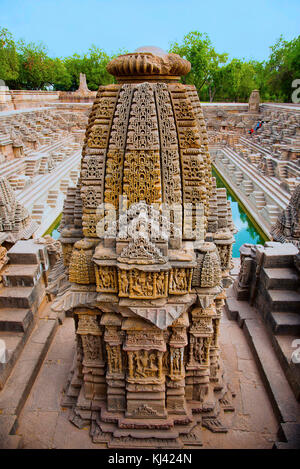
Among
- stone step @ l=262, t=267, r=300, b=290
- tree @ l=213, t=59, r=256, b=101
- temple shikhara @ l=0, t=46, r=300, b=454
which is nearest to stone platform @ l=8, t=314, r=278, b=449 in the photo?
temple shikhara @ l=0, t=46, r=300, b=454

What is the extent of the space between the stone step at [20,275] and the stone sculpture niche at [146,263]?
1870 mm

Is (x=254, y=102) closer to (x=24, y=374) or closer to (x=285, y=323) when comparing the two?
(x=285, y=323)

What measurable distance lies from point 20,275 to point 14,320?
89cm

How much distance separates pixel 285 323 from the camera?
18.7 feet

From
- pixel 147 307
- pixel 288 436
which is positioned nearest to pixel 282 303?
pixel 288 436

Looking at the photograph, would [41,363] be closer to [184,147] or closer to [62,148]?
[184,147]

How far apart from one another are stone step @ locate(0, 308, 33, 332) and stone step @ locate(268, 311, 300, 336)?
478cm

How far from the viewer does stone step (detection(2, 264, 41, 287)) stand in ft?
20.0

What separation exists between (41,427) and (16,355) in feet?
4.50

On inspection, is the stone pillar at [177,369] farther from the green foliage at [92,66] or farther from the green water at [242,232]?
the green foliage at [92,66]

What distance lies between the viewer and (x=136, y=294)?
12.5 feet

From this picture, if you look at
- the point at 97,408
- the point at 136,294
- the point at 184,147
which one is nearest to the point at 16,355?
the point at 97,408

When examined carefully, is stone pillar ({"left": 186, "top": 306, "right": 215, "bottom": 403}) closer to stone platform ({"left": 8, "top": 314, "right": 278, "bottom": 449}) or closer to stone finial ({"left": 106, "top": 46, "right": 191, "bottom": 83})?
stone platform ({"left": 8, "top": 314, "right": 278, "bottom": 449})

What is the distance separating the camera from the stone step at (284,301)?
588 cm
